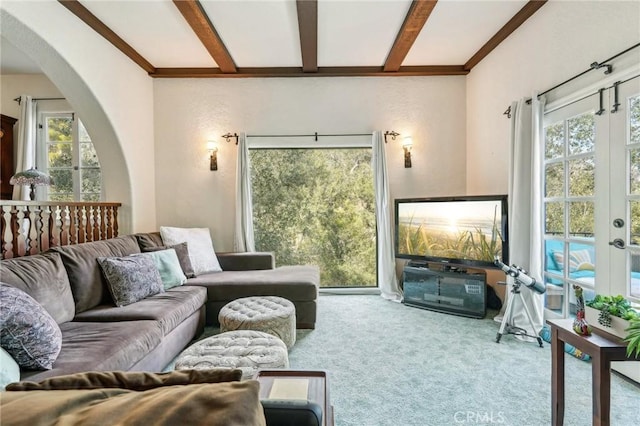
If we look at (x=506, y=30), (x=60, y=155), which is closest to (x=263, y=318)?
(x=506, y=30)

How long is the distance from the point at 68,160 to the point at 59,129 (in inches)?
17.4

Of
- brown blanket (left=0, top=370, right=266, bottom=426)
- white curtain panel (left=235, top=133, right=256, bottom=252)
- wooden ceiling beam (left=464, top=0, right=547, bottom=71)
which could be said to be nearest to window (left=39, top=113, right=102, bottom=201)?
white curtain panel (left=235, top=133, right=256, bottom=252)

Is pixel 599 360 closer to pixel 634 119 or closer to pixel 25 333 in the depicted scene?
pixel 634 119

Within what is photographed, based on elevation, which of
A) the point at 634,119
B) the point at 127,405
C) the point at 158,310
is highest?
the point at 634,119

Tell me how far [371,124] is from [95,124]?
10.3 ft

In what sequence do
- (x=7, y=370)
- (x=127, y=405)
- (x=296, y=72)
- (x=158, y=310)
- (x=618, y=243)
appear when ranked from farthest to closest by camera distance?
1. (x=296, y=72)
2. (x=158, y=310)
3. (x=618, y=243)
4. (x=7, y=370)
5. (x=127, y=405)

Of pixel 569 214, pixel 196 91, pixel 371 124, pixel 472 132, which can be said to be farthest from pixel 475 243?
pixel 196 91

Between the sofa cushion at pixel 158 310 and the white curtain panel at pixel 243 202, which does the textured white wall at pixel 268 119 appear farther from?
the sofa cushion at pixel 158 310

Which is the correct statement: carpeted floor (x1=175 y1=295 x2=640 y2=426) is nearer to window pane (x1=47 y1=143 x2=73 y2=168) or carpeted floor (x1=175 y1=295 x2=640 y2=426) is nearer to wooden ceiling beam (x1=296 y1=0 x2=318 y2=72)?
wooden ceiling beam (x1=296 y1=0 x2=318 y2=72)

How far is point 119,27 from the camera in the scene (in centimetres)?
305

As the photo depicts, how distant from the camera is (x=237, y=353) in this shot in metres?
1.76

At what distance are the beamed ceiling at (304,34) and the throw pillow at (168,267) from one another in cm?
215

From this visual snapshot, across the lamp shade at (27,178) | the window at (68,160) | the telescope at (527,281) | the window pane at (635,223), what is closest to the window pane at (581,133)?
the window pane at (635,223)

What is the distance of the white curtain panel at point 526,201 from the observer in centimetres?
270
